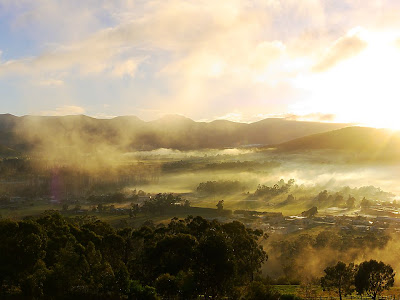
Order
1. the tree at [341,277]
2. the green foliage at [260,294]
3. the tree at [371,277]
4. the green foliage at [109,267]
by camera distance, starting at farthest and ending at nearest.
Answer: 1. the tree at [341,277]
2. the tree at [371,277]
3. the green foliage at [109,267]
4. the green foliage at [260,294]

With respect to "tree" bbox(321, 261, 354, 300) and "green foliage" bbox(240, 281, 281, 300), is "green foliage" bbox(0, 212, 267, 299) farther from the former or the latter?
"tree" bbox(321, 261, 354, 300)

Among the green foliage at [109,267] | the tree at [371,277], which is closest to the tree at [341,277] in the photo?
the tree at [371,277]

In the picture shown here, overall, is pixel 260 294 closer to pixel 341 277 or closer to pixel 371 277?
pixel 341 277

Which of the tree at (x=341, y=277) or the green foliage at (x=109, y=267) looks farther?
the tree at (x=341, y=277)

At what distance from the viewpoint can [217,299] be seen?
40.8m

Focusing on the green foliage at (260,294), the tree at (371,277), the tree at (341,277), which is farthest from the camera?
the tree at (341,277)

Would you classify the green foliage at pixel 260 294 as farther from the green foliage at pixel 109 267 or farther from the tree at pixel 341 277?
the tree at pixel 341 277

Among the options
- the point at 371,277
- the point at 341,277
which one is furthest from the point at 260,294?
the point at 371,277

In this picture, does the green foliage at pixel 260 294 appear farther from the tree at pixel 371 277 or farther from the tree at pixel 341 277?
the tree at pixel 371 277

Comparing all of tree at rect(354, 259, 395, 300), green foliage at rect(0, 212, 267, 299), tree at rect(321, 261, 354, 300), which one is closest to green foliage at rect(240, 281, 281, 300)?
green foliage at rect(0, 212, 267, 299)

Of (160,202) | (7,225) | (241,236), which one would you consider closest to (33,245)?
(7,225)

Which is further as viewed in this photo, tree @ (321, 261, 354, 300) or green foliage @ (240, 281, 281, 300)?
tree @ (321, 261, 354, 300)

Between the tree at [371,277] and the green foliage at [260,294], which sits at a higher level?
the green foliage at [260,294]

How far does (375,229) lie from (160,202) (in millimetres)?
107033
